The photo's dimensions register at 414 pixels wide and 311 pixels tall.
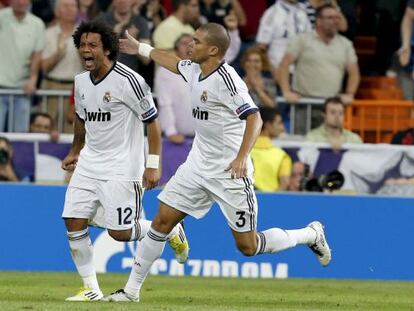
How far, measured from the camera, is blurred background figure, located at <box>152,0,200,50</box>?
19.4m

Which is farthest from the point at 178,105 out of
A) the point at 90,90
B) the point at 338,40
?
the point at 90,90

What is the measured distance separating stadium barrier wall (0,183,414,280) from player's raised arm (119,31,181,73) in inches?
168

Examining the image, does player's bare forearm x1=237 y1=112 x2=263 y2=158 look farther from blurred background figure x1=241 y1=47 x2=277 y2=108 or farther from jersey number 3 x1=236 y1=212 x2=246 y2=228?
blurred background figure x1=241 y1=47 x2=277 y2=108

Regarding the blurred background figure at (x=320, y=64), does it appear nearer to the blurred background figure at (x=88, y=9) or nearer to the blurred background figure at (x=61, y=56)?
the blurred background figure at (x=88, y=9)

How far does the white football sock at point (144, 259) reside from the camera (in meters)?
12.5

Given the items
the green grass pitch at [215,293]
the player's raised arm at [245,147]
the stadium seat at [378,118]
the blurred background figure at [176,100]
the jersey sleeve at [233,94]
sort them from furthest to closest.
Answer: the stadium seat at [378,118] < the blurred background figure at [176,100] < the jersey sleeve at [233,94] < the green grass pitch at [215,293] < the player's raised arm at [245,147]

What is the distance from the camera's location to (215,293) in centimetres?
1433

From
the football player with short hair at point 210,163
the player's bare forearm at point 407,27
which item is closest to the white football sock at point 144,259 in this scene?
the football player with short hair at point 210,163

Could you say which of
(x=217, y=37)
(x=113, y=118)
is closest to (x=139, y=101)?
(x=113, y=118)

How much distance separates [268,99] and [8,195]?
147 inches

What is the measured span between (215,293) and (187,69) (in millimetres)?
2544

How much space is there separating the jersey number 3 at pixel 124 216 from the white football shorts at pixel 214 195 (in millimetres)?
320

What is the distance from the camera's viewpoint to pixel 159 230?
1256 cm

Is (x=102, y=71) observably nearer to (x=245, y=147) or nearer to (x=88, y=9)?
(x=245, y=147)
